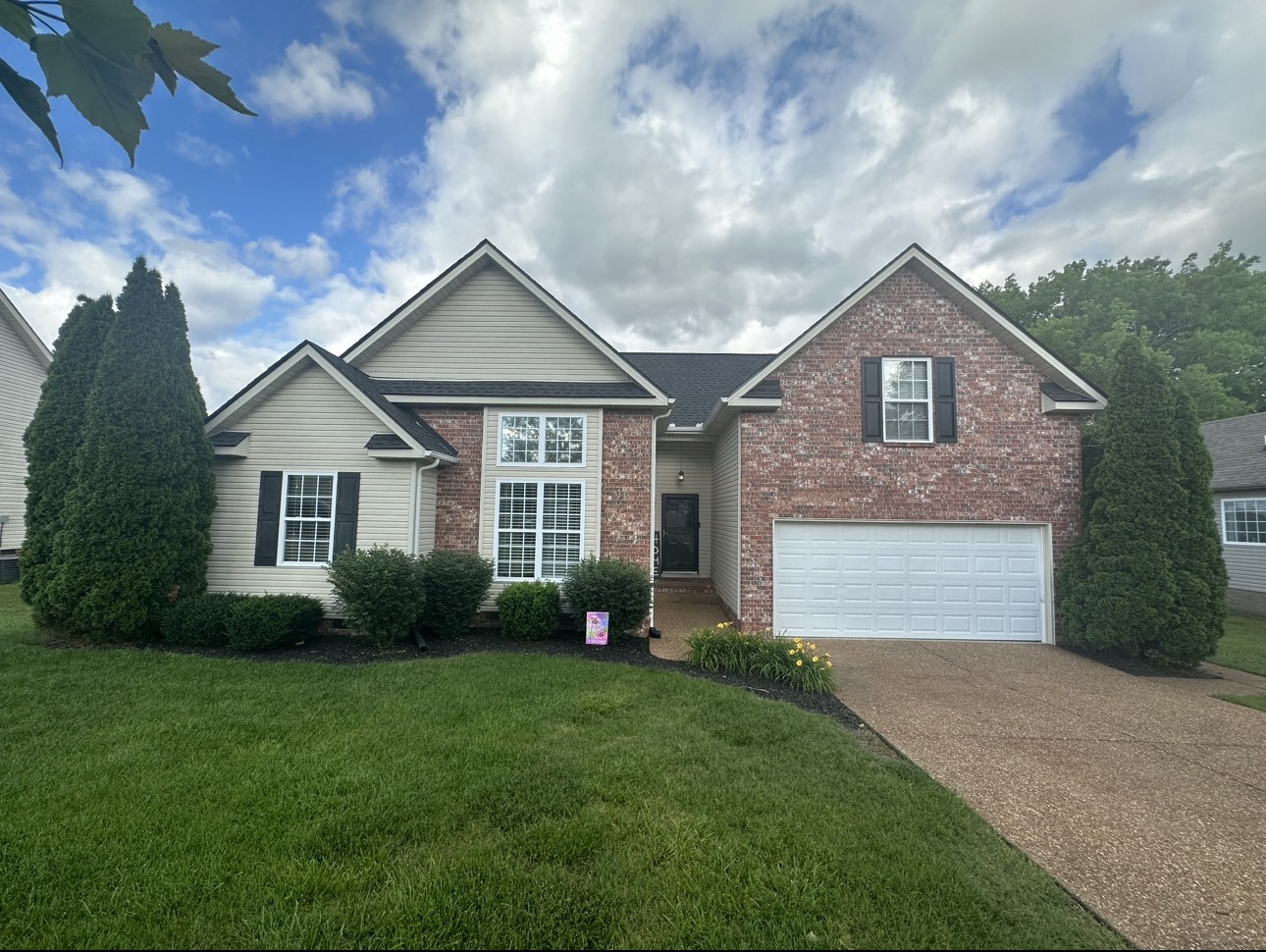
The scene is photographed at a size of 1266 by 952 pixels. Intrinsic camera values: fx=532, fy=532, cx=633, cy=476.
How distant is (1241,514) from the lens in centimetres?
1352

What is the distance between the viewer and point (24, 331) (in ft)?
49.2

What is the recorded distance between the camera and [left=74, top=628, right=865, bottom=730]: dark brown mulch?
6.59 meters

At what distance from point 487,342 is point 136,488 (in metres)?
5.82

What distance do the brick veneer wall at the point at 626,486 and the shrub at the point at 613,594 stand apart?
0.90 meters

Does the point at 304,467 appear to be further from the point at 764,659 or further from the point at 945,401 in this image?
the point at 945,401

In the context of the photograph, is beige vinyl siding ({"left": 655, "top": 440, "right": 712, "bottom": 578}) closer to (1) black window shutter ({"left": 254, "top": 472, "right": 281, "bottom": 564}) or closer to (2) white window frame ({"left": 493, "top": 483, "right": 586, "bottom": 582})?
(2) white window frame ({"left": 493, "top": 483, "right": 586, "bottom": 582})

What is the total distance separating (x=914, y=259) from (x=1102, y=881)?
968 cm

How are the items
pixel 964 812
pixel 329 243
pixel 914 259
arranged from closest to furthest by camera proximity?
1. pixel 964 812
2. pixel 914 259
3. pixel 329 243

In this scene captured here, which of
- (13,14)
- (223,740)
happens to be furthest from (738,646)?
(13,14)

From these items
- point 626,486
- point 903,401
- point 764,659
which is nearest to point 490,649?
point 626,486

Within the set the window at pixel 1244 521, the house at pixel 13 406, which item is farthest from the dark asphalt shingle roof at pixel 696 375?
the house at pixel 13 406

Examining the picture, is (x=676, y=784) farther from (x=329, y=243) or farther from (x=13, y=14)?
(x=329, y=243)

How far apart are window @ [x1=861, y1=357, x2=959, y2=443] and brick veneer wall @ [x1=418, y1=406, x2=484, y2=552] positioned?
727cm

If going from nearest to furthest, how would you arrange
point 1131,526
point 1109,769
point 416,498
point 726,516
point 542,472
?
1. point 1109,769
2. point 1131,526
3. point 416,498
4. point 542,472
5. point 726,516
